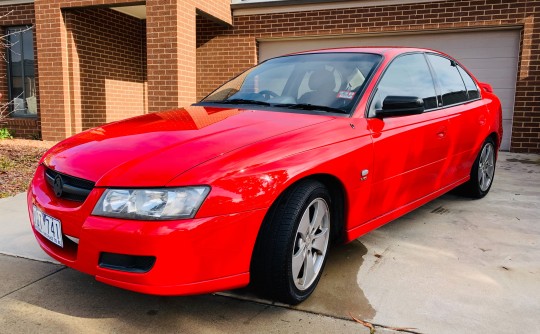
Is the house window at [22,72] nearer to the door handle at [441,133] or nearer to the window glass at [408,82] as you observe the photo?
the window glass at [408,82]

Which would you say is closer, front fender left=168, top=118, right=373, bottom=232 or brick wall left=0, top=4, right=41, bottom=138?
front fender left=168, top=118, right=373, bottom=232

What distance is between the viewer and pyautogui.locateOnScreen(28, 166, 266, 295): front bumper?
209cm

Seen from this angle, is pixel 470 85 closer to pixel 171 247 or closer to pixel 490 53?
pixel 171 247

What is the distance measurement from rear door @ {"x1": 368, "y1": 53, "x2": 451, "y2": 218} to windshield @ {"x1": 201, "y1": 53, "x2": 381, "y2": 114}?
0.18 meters

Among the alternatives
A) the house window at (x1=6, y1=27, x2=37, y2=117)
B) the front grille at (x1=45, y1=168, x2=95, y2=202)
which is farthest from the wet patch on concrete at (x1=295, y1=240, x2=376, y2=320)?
the house window at (x1=6, y1=27, x2=37, y2=117)

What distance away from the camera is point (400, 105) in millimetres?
3045

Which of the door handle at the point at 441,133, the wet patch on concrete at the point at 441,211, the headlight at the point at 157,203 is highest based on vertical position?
the door handle at the point at 441,133

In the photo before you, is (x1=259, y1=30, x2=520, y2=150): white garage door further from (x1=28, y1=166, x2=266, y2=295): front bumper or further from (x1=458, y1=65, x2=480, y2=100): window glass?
(x1=28, y1=166, x2=266, y2=295): front bumper

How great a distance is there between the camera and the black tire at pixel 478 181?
476 cm

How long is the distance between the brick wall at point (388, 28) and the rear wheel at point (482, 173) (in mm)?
3888

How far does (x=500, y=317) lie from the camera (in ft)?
8.23

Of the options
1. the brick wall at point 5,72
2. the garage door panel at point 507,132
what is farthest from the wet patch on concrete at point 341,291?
the brick wall at point 5,72

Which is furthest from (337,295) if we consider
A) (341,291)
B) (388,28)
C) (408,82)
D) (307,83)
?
(388,28)

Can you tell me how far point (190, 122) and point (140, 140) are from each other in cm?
43
